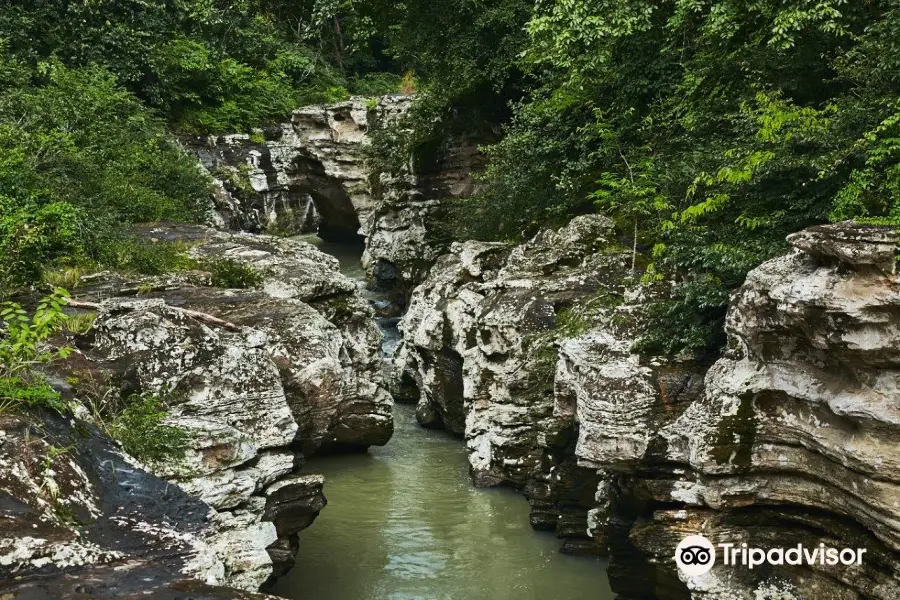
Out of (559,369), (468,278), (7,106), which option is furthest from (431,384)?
(7,106)

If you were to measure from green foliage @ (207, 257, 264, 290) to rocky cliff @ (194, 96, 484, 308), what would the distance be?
802 cm

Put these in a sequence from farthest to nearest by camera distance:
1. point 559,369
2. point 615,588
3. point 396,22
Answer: point 396,22, point 559,369, point 615,588

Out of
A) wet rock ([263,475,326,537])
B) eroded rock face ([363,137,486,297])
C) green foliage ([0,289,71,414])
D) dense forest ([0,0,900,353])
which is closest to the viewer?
green foliage ([0,289,71,414])

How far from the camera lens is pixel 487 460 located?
14.1 metres

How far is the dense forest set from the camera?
10320 millimetres

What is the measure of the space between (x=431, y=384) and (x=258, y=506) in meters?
7.69

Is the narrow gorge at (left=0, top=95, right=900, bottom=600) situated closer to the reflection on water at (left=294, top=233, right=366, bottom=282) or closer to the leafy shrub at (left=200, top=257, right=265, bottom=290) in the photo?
the leafy shrub at (left=200, top=257, right=265, bottom=290)

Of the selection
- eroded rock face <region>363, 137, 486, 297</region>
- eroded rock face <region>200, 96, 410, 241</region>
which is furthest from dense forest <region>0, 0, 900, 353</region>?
eroded rock face <region>200, 96, 410, 241</region>

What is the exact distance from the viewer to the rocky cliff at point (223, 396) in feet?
19.4

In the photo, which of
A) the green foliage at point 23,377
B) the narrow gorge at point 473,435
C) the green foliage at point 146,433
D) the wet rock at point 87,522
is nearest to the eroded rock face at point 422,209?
the narrow gorge at point 473,435

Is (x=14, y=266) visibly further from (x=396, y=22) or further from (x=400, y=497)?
(x=396, y=22)

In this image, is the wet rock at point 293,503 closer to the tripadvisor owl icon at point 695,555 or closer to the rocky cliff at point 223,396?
the rocky cliff at point 223,396

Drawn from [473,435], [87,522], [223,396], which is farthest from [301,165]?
[87,522]

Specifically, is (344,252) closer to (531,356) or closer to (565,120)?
(565,120)
